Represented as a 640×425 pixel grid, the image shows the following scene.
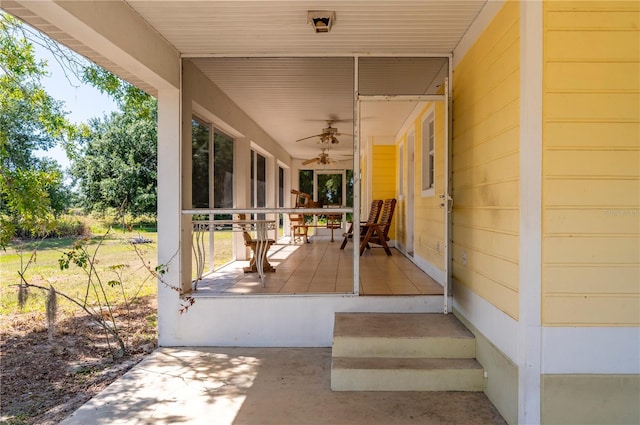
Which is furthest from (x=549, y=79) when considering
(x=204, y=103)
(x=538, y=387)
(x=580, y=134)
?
(x=204, y=103)

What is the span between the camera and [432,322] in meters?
3.50

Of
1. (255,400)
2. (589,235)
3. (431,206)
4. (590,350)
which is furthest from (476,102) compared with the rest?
(255,400)

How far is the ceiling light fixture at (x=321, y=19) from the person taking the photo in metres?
3.06

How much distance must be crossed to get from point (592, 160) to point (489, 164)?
0.74m

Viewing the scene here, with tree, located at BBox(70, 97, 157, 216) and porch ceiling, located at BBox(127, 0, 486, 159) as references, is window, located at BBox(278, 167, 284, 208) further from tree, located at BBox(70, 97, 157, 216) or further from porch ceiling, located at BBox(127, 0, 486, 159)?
tree, located at BBox(70, 97, 157, 216)

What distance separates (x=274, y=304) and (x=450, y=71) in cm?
272

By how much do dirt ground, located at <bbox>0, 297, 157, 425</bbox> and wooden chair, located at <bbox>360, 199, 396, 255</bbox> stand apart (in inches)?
135

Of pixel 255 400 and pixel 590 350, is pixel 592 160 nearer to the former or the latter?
pixel 590 350

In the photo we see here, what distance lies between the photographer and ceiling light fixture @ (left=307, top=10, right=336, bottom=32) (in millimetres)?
3064

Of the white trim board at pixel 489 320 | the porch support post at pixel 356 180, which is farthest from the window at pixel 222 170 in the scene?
the white trim board at pixel 489 320

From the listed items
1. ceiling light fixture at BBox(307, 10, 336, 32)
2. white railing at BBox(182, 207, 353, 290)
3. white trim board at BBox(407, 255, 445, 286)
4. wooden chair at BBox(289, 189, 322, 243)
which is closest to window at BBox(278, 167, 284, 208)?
wooden chair at BBox(289, 189, 322, 243)

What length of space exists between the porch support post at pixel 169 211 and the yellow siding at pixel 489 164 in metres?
2.55

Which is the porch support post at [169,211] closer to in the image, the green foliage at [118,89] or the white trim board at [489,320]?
the green foliage at [118,89]

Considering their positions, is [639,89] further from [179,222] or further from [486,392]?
[179,222]
